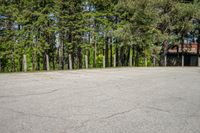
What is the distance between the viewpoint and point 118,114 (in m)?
4.80

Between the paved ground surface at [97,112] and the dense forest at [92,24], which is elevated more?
the dense forest at [92,24]

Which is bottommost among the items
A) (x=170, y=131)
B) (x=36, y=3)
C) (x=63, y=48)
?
(x=170, y=131)

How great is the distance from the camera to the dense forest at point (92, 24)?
29.1 meters

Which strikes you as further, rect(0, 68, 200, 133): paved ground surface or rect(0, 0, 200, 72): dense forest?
rect(0, 0, 200, 72): dense forest

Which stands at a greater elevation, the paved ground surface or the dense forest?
the dense forest

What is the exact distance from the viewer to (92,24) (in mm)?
35031

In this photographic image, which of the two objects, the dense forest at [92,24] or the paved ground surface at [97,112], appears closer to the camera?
the paved ground surface at [97,112]

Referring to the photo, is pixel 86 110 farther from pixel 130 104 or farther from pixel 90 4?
pixel 90 4

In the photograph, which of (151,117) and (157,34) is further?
(157,34)

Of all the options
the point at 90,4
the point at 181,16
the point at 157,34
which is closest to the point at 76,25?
the point at 90,4

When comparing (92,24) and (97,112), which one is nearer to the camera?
(97,112)

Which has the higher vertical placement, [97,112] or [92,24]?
[92,24]

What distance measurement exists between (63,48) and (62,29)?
5007 mm

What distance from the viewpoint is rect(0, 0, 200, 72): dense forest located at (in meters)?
29.1
